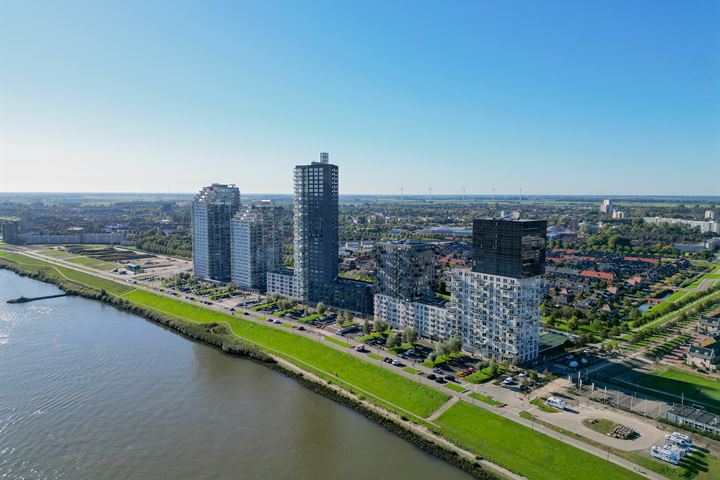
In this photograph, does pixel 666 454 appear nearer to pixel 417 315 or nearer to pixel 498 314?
pixel 498 314

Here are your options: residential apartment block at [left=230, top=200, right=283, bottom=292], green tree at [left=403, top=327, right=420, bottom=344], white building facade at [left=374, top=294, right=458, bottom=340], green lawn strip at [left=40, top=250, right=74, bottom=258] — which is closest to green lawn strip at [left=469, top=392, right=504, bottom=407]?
white building facade at [left=374, top=294, right=458, bottom=340]

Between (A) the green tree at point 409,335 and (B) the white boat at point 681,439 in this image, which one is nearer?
(B) the white boat at point 681,439

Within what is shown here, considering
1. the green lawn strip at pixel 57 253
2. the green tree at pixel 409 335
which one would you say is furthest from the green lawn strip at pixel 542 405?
the green lawn strip at pixel 57 253

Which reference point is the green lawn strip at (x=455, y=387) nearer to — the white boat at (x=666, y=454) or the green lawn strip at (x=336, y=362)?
the green lawn strip at (x=336, y=362)

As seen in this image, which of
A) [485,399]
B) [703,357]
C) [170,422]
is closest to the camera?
[170,422]

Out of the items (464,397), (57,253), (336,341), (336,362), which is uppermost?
(57,253)

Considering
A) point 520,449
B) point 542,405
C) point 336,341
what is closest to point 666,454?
point 520,449

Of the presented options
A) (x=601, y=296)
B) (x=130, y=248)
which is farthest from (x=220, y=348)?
(x=130, y=248)
